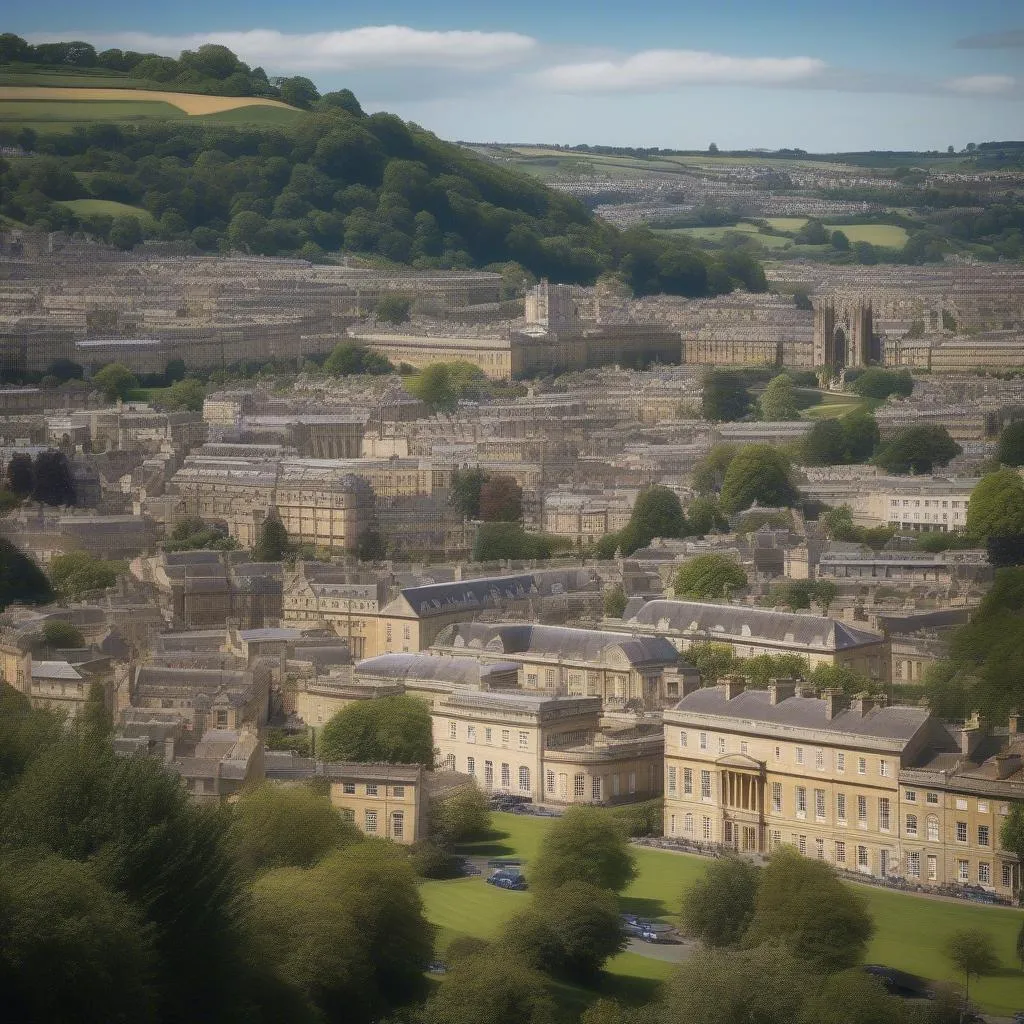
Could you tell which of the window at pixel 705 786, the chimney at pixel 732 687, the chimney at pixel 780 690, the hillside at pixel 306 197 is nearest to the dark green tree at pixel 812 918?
the window at pixel 705 786

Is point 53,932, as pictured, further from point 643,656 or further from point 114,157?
point 114,157

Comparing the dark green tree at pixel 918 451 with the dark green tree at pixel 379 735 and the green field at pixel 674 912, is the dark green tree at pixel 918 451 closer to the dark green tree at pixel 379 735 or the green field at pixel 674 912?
the dark green tree at pixel 379 735

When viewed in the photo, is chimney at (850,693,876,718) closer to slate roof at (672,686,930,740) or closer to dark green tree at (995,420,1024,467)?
slate roof at (672,686,930,740)

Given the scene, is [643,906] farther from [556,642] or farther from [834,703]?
[556,642]

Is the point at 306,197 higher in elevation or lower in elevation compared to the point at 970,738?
lower

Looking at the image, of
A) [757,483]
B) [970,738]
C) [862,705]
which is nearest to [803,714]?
[862,705]

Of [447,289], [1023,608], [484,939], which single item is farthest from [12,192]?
[484,939]

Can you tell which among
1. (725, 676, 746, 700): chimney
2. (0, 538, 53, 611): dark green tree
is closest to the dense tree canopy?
(0, 538, 53, 611): dark green tree
